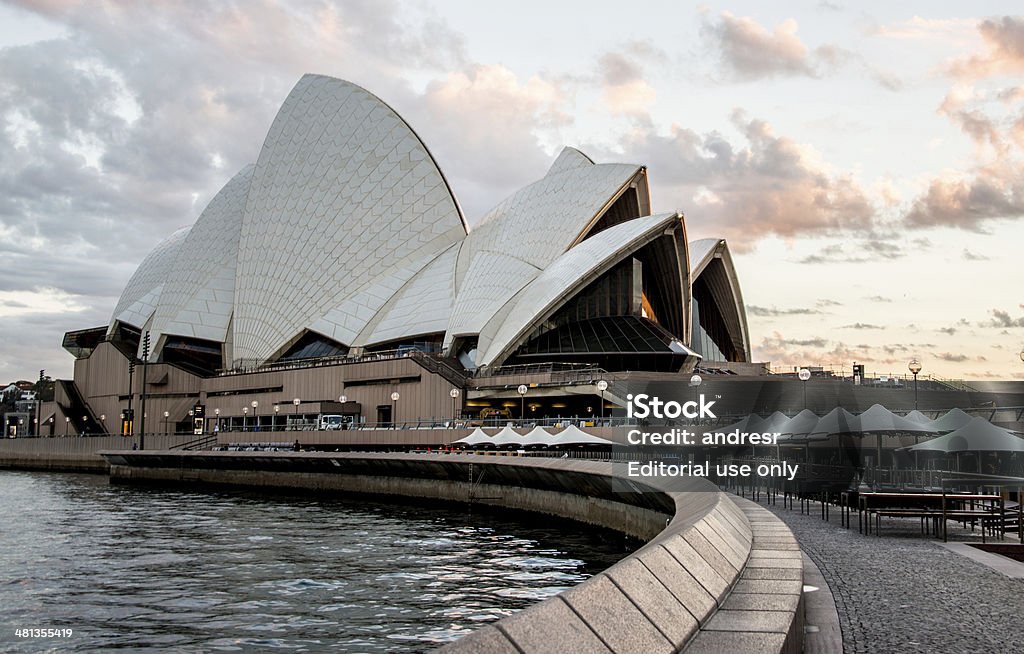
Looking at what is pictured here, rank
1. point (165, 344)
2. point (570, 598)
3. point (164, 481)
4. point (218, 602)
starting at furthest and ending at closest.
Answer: point (165, 344) < point (164, 481) < point (218, 602) < point (570, 598)

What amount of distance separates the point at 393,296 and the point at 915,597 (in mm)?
54892

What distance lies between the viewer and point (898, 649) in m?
5.85

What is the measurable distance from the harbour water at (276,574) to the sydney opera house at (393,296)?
23.9 meters

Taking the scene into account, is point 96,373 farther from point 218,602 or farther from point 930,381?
point 218,602

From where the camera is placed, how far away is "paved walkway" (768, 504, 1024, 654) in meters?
6.10

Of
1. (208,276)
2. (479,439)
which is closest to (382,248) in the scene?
(208,276)

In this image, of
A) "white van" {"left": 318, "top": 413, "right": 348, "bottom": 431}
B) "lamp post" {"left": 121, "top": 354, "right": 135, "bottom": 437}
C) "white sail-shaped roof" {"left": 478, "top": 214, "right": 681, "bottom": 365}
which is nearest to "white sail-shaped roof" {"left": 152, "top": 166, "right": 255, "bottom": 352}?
"lamp post" {"left": 121, "top": 354, "right": 135, "bottom": 437}

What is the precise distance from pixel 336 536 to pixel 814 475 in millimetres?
10616

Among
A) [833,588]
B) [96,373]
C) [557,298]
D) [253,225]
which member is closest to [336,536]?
[833,588]

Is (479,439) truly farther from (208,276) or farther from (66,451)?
(208,276)

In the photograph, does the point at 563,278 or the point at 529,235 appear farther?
the point at 529,235

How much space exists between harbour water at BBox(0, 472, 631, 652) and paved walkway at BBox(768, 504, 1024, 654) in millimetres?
4101

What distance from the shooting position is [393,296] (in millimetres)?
61312

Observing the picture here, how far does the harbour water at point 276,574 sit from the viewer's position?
10.5m
